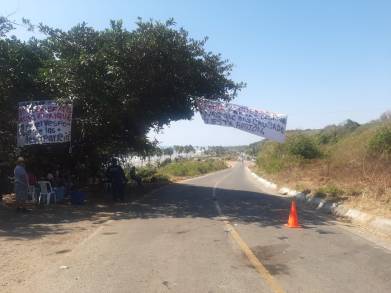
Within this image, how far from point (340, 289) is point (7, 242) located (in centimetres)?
691

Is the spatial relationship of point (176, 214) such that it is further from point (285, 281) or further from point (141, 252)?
point (285, 281)

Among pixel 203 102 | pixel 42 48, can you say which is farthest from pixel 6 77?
pixel 203 102

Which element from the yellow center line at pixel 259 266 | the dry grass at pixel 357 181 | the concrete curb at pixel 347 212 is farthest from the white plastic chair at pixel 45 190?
the dry grass at pixel 357 181

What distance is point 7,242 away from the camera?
10.2 metres

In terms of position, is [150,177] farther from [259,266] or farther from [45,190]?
[259,266]

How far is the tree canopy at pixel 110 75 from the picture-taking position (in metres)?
16.5

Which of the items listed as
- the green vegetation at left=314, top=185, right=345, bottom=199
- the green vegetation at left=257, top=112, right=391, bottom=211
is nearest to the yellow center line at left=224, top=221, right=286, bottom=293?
the green vegetation at left=257, top=112, right=391, bottom=211

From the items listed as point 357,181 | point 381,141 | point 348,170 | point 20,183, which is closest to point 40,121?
point 20,183

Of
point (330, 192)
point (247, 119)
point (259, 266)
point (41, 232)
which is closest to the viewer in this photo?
point (259, 266)

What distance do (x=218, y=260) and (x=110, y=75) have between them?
9.97 m

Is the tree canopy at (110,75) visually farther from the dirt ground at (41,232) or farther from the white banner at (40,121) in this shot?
the dirt ground at (41,232)

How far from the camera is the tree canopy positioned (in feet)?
54.2

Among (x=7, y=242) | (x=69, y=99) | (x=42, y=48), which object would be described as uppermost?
(x=42, y=48)

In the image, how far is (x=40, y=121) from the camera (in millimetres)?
17109
